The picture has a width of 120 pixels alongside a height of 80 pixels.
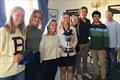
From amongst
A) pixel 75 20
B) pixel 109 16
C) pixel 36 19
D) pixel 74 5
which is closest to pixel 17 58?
pixel 36 19

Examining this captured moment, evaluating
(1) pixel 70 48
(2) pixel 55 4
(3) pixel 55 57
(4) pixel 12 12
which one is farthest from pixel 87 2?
(4) pixel 12 12

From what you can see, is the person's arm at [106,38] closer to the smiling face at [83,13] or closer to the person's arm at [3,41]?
the smiling face at [83,13]

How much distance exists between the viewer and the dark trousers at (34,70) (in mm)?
3150

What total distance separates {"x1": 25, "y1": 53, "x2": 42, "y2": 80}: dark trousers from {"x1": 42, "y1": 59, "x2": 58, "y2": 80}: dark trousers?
0.08 meters

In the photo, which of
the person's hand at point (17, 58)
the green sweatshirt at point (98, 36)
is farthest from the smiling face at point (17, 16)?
the green sweatshirt at point (98, 36)

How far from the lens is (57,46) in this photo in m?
3.44

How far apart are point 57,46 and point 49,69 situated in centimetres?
37

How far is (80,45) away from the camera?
4.04 m

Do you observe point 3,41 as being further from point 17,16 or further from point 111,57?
point 111,57

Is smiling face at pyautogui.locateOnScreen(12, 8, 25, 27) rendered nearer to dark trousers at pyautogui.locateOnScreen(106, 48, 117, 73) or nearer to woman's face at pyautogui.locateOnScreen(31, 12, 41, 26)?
woman's face at pyautogui.locateOnScreen(31, 12, 41, 26)

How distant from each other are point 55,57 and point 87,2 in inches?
81.9

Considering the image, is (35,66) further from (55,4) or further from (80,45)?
(55,4)

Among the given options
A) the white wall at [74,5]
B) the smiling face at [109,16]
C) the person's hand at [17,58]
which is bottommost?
the person's hand at [17,58]

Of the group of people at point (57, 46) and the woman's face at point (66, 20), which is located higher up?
the woman's face at point (66, 20)
